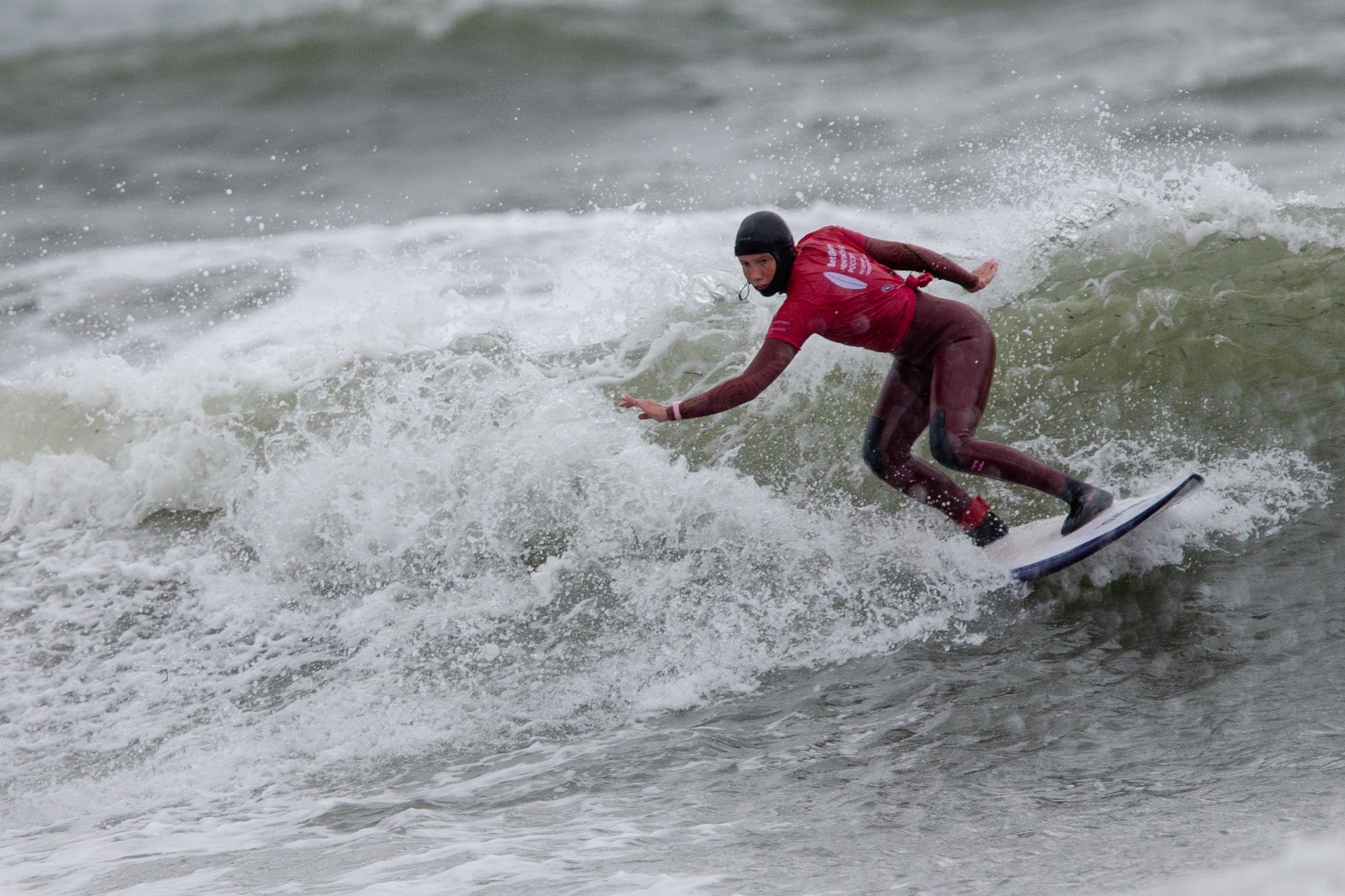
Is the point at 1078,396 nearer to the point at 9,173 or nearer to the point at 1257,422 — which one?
the point at 1257,422

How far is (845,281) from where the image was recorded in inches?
177

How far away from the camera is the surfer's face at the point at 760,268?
4.35m

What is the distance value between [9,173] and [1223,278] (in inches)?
516

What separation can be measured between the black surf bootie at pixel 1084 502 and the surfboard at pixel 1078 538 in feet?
0.07

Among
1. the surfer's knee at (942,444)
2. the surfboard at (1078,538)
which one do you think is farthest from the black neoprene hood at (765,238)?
the surfboard at (1078,538)

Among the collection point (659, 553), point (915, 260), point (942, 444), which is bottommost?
point (659, 553)

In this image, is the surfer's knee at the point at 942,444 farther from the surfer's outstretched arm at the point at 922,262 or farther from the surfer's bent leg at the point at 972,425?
the surfer's outstretched arm at the point at 922,262

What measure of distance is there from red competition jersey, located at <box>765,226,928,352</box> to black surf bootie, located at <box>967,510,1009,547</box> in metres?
0.90

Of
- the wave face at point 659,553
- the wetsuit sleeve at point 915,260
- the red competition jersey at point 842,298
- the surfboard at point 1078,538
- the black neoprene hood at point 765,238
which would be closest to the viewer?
the wave face at point 659,553

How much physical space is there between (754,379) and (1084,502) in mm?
1530

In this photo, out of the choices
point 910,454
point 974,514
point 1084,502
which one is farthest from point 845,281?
point 1084,502

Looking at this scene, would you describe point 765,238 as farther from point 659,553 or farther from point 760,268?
point 659,553

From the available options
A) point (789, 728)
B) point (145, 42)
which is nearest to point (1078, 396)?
point (789, 728)

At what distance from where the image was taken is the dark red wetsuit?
14.5 feet
